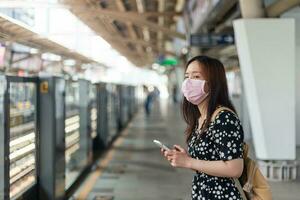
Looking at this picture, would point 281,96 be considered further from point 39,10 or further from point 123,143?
point 123,143

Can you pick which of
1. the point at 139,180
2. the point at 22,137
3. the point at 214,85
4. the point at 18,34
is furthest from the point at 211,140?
the point at 139,180

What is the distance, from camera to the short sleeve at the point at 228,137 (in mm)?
2367

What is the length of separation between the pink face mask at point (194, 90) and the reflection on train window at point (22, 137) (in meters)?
2.86

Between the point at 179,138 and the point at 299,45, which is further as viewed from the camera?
the point at 179,138

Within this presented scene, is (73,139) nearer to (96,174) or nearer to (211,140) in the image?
(96,174)

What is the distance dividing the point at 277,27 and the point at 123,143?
676cm

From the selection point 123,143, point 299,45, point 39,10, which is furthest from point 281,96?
point 123,143

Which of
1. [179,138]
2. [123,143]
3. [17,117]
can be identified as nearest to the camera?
[17,117]

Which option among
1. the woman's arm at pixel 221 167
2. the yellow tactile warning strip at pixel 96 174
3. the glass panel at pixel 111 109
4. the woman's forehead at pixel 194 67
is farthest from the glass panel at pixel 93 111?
the woman's arm at pixel 221 167

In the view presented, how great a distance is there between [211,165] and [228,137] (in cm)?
16

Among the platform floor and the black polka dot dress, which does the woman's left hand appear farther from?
the platform floor

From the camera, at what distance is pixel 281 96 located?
25.9ft

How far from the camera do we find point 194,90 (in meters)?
2.53

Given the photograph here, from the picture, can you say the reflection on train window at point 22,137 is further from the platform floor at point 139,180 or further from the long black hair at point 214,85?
the long black hair at point 214,85
